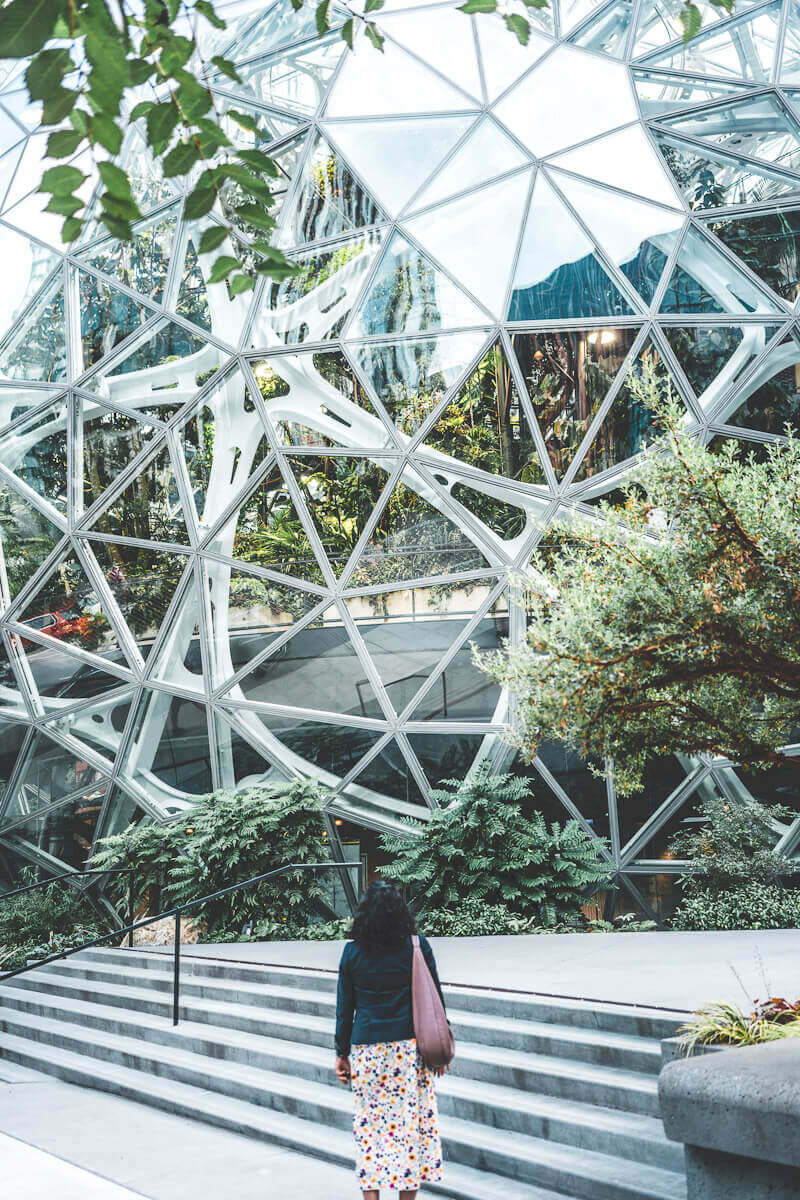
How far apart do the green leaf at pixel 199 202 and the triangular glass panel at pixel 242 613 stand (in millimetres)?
12531

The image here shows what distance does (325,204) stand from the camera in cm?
1542

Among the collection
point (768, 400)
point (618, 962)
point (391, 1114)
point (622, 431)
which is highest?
point (768, 400)

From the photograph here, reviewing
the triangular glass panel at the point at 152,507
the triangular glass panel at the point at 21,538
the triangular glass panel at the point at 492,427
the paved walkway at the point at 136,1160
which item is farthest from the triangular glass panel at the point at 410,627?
the paved walkway at the point at 136,1160

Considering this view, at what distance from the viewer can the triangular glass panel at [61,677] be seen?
54.1 feet

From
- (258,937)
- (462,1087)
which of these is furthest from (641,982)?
(258,937)

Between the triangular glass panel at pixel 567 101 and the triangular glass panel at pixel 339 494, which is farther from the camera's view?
the triangular glass panel at pixel 339 494

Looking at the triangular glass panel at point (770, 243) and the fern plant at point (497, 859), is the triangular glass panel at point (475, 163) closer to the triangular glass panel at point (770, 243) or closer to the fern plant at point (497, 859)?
the triangular glass panel at point (770, 243)

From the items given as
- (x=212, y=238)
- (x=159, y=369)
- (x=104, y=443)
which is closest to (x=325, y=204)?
(x=159, y=369)

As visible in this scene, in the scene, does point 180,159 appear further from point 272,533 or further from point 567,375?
point 272,533

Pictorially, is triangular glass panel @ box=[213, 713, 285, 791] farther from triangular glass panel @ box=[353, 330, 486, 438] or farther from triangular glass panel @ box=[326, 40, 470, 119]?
triangular glass panel @ box=[326, 40, 470, 119]

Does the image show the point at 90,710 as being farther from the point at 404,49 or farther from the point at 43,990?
the point at 404,49

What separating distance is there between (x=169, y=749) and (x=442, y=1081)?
985cm

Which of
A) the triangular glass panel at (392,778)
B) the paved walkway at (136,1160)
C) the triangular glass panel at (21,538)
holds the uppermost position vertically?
the triangular glass panel at (21,538)

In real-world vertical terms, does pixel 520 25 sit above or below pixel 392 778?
above
